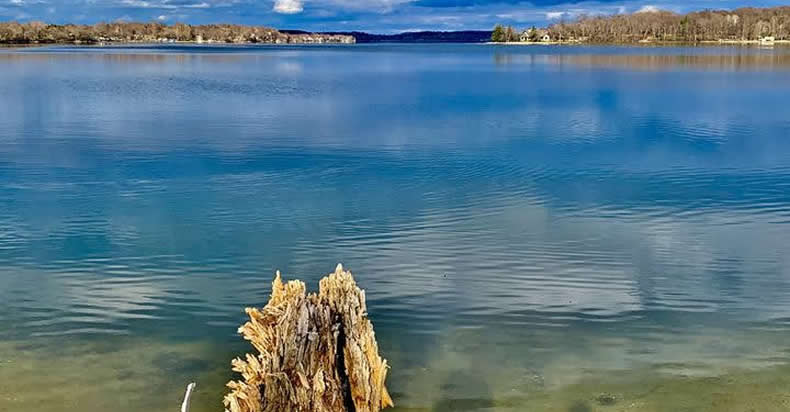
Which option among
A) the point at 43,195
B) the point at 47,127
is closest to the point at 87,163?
the point at 43,195

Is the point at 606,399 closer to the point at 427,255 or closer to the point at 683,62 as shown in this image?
the point at 427,255

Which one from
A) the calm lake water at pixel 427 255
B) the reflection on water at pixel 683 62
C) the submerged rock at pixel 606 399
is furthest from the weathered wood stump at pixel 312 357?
the reflection on water at pixel 683 62

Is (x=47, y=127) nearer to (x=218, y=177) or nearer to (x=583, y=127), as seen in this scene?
(x=218, y=177)

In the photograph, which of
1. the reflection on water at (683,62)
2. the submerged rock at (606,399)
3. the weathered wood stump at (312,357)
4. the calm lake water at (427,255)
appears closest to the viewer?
the weathered wood stump at (312,357)

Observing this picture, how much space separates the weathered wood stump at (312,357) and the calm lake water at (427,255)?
140cm

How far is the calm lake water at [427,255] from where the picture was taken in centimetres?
909

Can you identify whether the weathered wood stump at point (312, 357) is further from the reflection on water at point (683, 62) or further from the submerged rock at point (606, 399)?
the reflection on water at point (683, 62)

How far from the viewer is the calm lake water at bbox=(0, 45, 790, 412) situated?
9094 mm

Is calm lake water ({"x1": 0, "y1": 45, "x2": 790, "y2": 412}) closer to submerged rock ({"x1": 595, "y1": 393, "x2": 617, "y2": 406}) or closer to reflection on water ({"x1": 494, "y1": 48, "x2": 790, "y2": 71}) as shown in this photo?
submerged rock ({"x1": 595, "y1": 393, "x2": 617, "y2": 406})

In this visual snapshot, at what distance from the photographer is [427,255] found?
554 inches

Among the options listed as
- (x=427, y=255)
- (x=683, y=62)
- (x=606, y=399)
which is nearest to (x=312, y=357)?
(x=606, y=399)

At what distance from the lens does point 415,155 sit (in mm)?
25109

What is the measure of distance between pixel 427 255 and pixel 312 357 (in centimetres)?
726

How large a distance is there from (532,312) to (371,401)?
4558 millimetres
